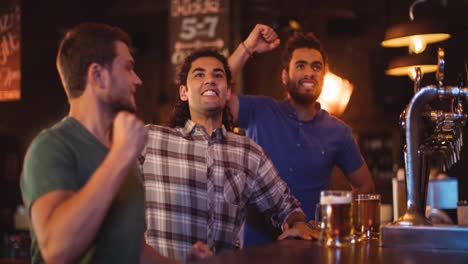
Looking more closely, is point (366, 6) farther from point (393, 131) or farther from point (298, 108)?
point (298, 108)

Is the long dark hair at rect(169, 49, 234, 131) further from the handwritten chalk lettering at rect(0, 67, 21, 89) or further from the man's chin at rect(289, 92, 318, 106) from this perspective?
the handwritten chalk lettering at rect(0, 67, 21, 89)

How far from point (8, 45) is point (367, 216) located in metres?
3.59

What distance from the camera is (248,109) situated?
3445mm

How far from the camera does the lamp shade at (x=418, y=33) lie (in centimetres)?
390

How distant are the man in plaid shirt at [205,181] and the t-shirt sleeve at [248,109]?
1.63ft

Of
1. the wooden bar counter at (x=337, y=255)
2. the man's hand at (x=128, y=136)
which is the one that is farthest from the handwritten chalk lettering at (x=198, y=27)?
the man's hand at (x=128, y=136)

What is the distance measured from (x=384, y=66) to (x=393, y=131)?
0.70 m

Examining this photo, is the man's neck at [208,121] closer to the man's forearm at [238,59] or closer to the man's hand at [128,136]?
the man's forearm at [238,59]

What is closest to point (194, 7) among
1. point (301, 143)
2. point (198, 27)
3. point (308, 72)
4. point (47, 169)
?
point (198, 27)

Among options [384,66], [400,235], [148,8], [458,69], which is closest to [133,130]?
[400,235]

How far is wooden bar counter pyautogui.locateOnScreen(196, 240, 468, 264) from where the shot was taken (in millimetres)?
1740

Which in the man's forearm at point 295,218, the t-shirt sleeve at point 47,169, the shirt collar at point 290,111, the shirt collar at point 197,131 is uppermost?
the shirt collar at point 290,111

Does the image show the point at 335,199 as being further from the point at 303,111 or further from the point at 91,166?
the point at 303,111

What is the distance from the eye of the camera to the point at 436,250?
2.07 metres
